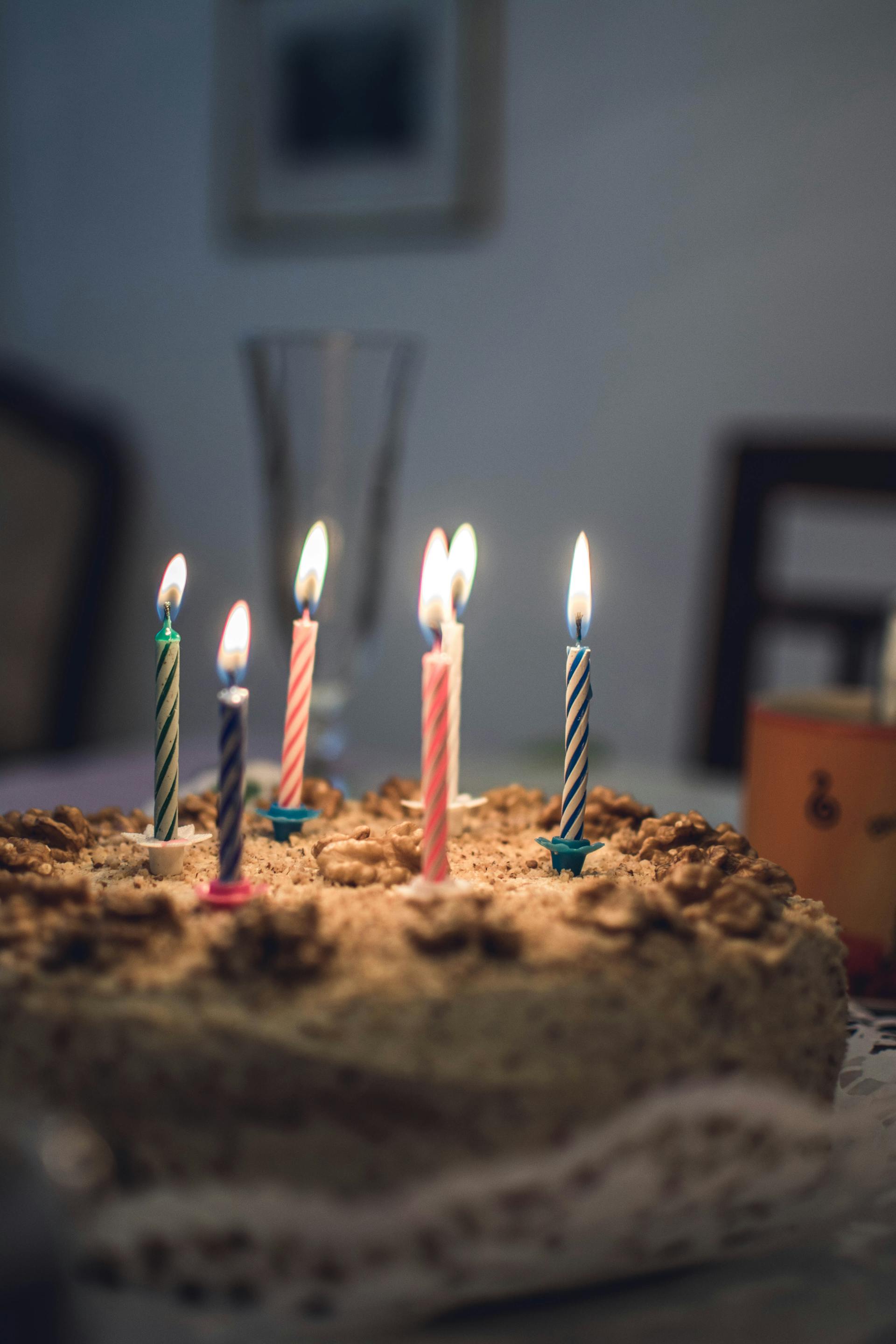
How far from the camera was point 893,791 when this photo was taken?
2.33ft

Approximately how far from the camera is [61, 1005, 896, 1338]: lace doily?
40cm

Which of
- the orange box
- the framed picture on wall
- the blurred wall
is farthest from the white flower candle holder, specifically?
the framed picture on wall

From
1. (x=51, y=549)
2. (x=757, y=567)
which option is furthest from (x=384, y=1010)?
(x=51, y=549)

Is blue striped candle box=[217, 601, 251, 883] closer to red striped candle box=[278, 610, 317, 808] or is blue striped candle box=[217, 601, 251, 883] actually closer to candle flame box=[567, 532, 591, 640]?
red striped candle box=[278, 610, 317, 808]

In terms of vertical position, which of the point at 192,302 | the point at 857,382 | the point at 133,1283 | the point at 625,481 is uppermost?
the point at 192,302

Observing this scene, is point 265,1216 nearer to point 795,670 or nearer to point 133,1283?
point 133,1283

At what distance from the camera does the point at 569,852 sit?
630mm

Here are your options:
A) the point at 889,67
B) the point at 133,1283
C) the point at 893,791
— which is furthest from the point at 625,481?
the point at 133,1283

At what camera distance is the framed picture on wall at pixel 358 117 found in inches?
77.1

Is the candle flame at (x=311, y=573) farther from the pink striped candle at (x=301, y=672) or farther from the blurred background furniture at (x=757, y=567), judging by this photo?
the blurred background furniture at (x=757, y=567)

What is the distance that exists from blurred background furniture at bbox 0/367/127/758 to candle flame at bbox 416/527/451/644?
161 cm

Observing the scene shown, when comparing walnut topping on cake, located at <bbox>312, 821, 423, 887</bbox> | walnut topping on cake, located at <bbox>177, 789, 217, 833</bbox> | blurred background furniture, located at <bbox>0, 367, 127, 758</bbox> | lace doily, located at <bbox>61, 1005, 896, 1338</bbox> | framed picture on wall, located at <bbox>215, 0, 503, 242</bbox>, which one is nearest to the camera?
lace doily, located at <bbox>61, 1005, 896, 1338</bbox>

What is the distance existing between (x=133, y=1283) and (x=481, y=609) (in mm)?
1741

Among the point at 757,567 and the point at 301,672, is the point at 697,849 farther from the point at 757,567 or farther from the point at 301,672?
the point at 757,567
